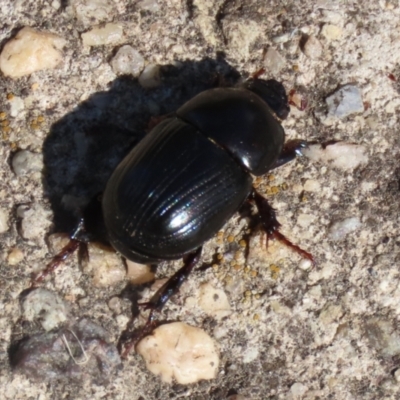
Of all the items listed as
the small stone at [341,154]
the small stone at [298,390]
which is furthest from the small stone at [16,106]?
the small stone at [298,390]

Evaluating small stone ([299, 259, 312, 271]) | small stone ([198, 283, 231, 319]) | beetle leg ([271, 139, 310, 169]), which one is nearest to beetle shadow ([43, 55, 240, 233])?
beetle leg ([271, 139, 310, 169])

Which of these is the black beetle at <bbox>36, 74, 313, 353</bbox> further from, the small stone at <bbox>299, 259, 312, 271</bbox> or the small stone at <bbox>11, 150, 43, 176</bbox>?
the small stone at <bbox>11, 150, 43, 176</bbox>

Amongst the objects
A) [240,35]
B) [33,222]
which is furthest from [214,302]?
[240,35]

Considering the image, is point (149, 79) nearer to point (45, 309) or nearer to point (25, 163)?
point (25, 163)

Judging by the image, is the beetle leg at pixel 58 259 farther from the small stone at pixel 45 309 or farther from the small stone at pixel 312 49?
the small stone at pixel 312 49

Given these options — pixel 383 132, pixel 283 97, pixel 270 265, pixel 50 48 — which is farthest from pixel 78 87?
pixel 383 132

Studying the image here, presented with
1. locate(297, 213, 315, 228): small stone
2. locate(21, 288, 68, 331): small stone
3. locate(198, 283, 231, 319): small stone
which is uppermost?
locate(297, 213, 315, 228): small stone
